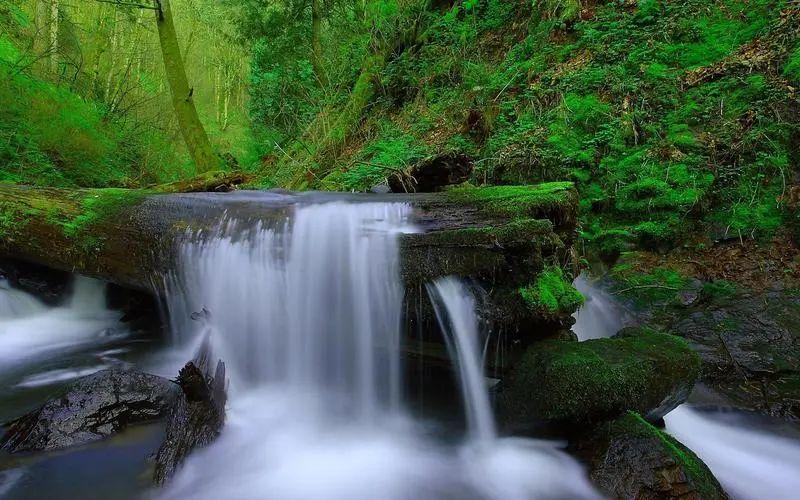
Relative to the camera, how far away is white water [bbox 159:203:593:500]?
9.04 ft

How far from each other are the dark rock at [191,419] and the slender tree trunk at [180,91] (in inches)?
289

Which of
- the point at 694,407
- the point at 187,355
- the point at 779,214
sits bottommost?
the point at 694,407

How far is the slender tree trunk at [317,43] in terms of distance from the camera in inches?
515

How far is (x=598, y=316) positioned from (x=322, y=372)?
3.04 meters

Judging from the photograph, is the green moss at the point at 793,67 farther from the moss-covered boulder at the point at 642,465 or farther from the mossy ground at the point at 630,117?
the moss-covered boulder at the point at 642,465

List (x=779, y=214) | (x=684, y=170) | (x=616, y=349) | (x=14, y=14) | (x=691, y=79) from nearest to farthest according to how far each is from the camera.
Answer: (x=616, y=349) → (x=779, y=214) → (x=684, y=170) → (x=691, y=79) → (x=14, y=14)

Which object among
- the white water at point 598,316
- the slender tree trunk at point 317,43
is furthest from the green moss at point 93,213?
the slender tree trunk at point 317,43

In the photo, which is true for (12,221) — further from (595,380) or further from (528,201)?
(595,380)

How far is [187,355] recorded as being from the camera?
13.8 feet

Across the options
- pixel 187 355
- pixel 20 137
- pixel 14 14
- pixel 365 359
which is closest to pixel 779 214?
pixel 365 359

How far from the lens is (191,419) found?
9.29 ft

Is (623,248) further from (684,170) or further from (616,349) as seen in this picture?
(616,349)

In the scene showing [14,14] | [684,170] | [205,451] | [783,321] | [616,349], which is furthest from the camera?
[14,14]

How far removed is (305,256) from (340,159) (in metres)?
6.14
